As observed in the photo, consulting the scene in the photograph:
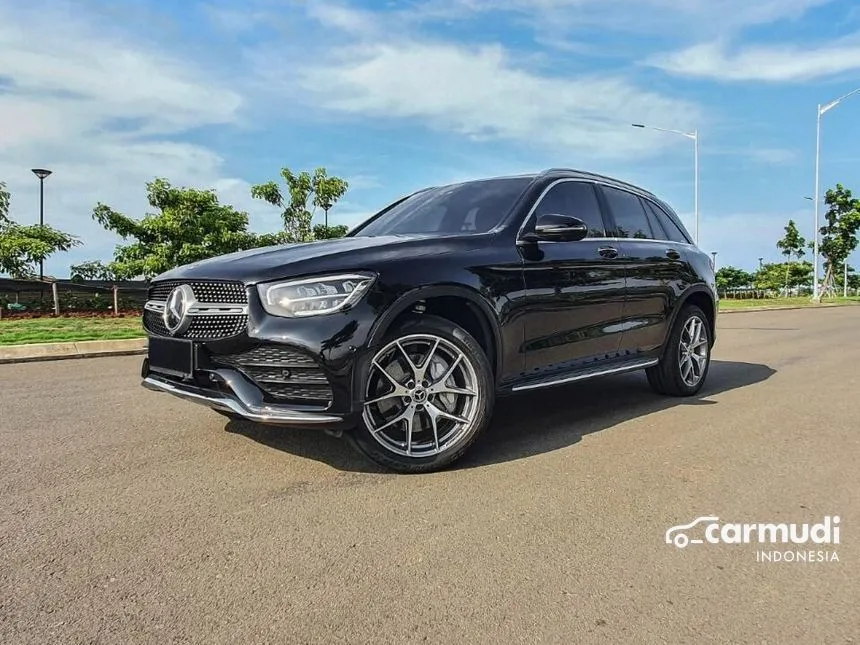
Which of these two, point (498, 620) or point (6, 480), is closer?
point (498, 620)

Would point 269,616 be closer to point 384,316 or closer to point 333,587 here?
point 333,587

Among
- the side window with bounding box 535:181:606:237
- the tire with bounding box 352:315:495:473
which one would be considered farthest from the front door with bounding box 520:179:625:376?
the tire with bounding box 352:315:495:473

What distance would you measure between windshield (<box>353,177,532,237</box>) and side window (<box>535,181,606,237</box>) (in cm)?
20

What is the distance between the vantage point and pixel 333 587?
2240 mm

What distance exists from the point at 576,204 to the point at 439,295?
5.72ft

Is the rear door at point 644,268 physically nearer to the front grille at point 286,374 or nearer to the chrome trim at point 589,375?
the chrome trim at point 589,375

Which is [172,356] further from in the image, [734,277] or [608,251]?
[734,277]

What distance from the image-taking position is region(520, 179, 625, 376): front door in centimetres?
405

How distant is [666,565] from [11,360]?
844 centimetres

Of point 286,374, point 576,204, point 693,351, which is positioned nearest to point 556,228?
point 576,204

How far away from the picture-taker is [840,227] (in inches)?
1891

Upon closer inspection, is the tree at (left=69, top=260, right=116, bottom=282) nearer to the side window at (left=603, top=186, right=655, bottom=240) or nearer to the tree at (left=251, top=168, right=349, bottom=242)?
the tree at (left=251, top=168, right=349, bottom=242)

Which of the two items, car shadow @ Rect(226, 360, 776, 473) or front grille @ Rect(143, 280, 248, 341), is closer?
front grille @ Rect(143, 280, 248, 341)

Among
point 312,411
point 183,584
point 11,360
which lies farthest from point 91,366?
point 183,584
